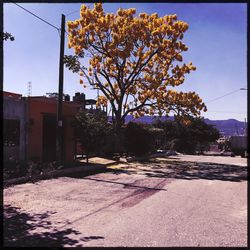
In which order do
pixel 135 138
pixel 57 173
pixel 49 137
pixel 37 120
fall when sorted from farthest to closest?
pixel 135 138 → pixel 49 137 → pixel 37 120 → pixel 57 173

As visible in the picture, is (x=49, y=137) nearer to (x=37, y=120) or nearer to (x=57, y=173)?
(x=37, y=120)

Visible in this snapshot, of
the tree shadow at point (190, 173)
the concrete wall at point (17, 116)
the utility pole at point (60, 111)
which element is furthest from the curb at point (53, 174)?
the concrete wall at point (17, 116)

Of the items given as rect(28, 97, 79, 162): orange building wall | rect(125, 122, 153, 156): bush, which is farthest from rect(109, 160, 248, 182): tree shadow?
rect(125, 122, 153, 156): bush

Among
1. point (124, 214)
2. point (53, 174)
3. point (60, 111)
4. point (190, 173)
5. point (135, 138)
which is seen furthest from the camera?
point (135, 138)

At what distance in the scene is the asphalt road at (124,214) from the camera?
7203 mm

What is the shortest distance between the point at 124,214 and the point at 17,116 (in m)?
11.9

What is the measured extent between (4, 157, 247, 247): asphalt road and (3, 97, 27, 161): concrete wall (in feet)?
15.3

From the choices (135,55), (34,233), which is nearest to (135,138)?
(135,55)

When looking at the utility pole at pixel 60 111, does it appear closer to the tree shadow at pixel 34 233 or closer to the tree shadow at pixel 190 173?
the tree shadow at pixel 190 173

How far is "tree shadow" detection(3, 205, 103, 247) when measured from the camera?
6.92m

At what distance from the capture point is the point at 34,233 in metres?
7.63

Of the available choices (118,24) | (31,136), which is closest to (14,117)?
(31,136)

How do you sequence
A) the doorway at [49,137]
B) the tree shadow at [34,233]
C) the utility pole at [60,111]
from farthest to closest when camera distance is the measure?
the doorway at [49,137] → the utility pole at [60,111] → the tree shadow at [34,233]

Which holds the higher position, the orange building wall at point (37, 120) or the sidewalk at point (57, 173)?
the orange building wall at point (37, 120)
